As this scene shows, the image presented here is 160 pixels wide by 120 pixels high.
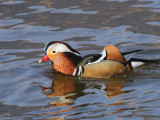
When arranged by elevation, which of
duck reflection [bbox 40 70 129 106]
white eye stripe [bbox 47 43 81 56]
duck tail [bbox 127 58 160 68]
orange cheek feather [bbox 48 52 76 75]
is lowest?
duck reflection [bbox 40 70 129 106]

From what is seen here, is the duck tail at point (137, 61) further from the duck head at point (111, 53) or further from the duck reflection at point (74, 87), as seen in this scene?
the duck reflection at point (74, 87)

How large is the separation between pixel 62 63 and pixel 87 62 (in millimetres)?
605

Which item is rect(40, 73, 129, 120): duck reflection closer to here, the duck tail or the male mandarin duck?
the male mandarin duck

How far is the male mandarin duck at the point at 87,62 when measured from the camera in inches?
389

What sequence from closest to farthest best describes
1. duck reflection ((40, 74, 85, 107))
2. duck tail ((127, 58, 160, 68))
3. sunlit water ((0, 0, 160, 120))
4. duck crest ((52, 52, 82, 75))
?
1. sunlit water ((0, 0, 160, 120))
2. duck reflection ((40, 74, 85, 107))
3. duck crest ((52, 52, 82, 75))
4. duck tail ((127, 58, 160, 68))

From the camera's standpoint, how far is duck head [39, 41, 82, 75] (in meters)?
10.1

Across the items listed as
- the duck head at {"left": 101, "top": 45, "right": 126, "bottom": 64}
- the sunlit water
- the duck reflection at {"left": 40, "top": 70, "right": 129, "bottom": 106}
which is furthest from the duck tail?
the duck reflection at {"left": 40, "top": 70, "right": 129, "bottom": 106}

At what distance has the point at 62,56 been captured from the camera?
10266 mm

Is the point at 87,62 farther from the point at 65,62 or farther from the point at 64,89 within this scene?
the point at 64,89

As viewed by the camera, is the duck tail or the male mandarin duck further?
the duck tail

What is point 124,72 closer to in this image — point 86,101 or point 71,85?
point 71,85

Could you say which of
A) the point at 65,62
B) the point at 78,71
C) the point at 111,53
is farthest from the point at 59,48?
the point at 111,53

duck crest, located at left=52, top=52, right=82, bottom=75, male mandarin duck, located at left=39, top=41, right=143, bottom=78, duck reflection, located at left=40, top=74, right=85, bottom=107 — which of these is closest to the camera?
duck reflection, located at left=40, top=74, right=85, bottom=107

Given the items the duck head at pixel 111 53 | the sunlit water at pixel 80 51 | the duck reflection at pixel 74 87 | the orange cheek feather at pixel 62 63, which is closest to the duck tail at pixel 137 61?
the sunlit water at pixel 80 51
